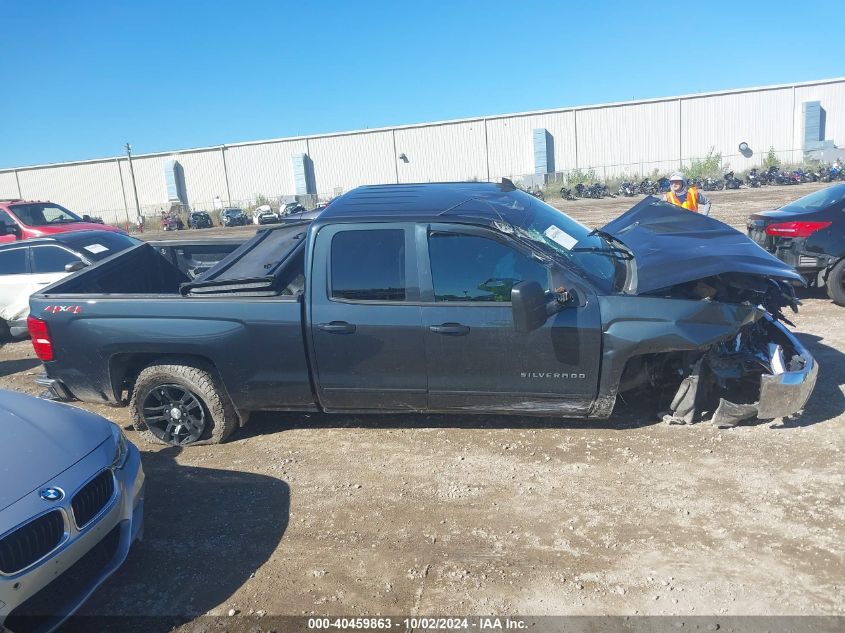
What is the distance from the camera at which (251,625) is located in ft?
9.89

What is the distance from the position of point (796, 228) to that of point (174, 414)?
7.33 meters

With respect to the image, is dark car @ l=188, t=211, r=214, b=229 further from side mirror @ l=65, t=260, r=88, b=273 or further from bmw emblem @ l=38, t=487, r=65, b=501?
bmw emblem @ l=38, t=487, r=65, b=501

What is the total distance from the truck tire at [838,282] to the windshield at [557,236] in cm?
433

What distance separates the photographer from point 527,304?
12.7 ft

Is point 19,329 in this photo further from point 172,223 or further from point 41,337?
point 172,223

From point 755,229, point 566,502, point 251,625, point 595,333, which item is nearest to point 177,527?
point 251,625

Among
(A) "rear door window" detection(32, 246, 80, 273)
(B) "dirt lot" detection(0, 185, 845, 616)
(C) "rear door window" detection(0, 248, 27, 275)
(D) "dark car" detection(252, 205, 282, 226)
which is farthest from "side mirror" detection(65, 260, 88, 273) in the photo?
(D) "dark car" detection(252, 205, 282, 226)

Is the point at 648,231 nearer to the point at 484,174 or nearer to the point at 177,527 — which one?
the point at 177,527

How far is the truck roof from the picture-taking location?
4.57 meters

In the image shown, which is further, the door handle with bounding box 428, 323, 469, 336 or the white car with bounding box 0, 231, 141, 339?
the white car with bounding box 0, 231, 141, 339

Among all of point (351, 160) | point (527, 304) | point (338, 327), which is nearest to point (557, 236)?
point (527, 304)

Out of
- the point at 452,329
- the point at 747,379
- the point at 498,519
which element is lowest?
the point at 498,519

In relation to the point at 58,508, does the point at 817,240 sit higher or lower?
higher

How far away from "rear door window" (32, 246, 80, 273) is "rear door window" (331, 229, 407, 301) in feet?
19.1
